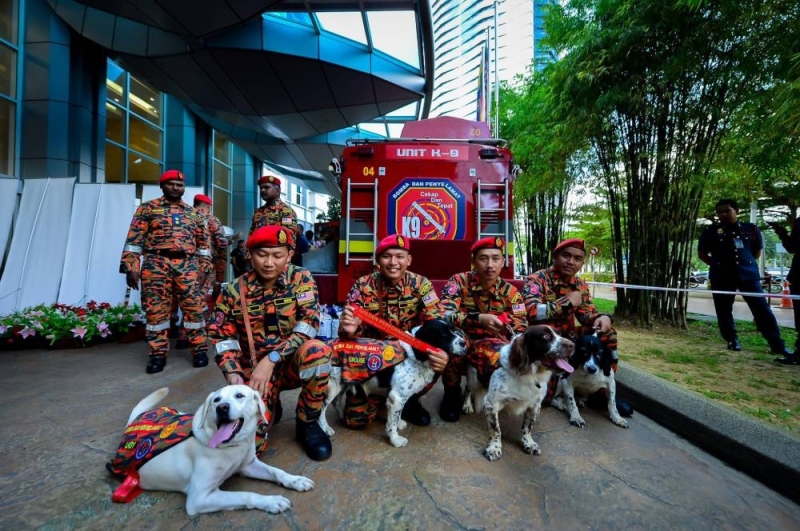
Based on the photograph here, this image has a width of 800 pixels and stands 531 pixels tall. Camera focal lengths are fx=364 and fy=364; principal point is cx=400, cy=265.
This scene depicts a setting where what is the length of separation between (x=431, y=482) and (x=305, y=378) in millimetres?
894

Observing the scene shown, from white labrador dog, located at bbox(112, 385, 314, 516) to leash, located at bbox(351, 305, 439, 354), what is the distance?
97 centimetres

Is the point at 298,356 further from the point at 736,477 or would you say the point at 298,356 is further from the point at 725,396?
the point at 725,396

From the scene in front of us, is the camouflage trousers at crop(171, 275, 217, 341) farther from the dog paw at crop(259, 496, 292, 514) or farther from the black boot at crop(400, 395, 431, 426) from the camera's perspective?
the dog paw at crop(259, 496, 292, 514)

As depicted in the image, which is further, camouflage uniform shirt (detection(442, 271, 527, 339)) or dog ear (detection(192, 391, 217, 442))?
camouflage uniform shirt (detection(442, 271, 527, 339))

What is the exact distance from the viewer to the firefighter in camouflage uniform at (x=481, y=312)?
2.64 metres

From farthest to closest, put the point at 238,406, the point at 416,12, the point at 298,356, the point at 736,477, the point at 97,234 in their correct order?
the point at 416,12, the point at 97,234, the point at 298,356, the point at 736,477, the point at 238,406

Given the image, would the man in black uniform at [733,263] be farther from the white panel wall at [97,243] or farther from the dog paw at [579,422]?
the white panel wall at [97,243]

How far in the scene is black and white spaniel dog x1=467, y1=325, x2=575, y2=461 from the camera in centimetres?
207

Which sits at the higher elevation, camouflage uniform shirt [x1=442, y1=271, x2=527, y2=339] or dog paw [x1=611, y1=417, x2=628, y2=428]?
camouflage uniform shirt [x1=442, y1=271, x2=527, y2=339]

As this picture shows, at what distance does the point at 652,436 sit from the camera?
247cm

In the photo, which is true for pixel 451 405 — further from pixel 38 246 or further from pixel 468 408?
pixel 38 246

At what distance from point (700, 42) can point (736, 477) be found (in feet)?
15.6

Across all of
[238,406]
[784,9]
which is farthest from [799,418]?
[238,406]

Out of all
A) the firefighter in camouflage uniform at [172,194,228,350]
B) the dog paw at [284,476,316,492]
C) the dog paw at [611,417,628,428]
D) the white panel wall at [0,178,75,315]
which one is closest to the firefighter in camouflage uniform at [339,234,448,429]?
the dog paw at [284,476,316,492]
